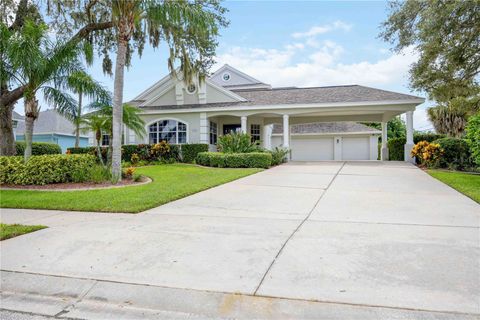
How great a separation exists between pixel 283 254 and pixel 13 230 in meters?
4.20

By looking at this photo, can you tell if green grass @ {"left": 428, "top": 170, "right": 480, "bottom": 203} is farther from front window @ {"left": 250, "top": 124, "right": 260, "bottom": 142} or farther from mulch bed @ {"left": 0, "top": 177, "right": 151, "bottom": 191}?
front window @ {"left": 250, "top": 124, "right": 260, "bottom": 142}

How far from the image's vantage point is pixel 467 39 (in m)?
12.3

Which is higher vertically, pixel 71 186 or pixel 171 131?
pixel 171 131

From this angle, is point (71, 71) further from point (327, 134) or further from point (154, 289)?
point (327, 134)

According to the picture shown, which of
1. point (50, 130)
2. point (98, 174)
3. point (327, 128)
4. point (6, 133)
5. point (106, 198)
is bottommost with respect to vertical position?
point (106, 198)

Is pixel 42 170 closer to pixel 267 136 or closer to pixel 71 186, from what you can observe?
pixel 71 186

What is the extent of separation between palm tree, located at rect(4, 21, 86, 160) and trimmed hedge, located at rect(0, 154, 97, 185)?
55cm

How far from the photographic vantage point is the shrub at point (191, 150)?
1891 cm

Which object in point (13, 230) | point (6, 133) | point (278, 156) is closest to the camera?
point (13, 230)

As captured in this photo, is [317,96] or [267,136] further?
[267,136]

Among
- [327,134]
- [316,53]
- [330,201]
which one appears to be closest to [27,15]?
[316,53]

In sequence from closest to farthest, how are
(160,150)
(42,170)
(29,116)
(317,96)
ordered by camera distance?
(42,170)
(29,116)
(160,150)
(317,96)

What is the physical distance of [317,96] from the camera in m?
19.8

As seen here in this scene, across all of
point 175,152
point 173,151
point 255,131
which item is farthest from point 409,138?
point 173,151
